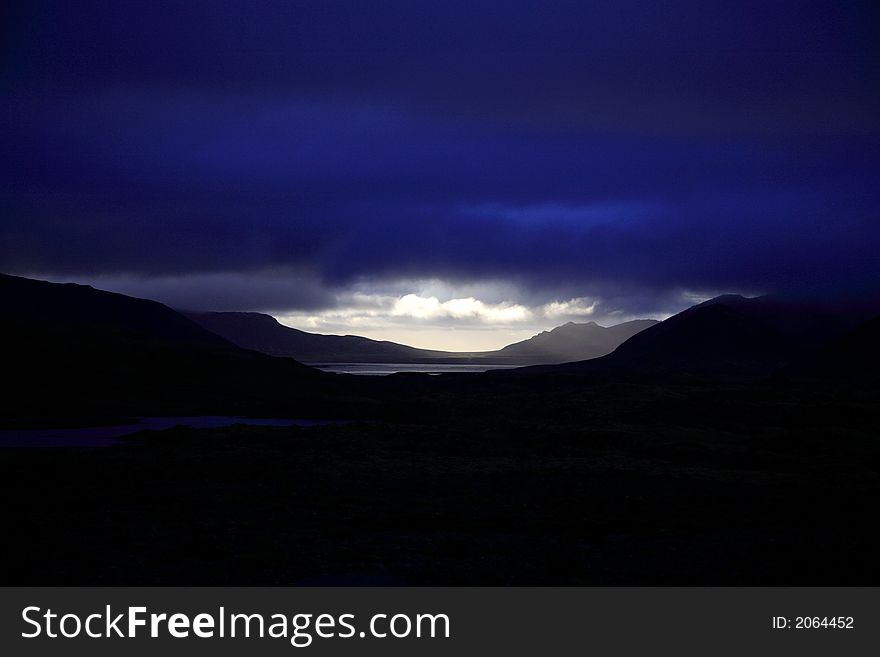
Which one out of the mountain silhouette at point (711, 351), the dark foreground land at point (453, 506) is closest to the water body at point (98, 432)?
the dark foreground land at point (453, 506)

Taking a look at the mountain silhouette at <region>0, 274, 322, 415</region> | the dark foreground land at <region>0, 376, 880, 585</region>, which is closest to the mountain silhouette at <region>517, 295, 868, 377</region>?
the mountain silhouette at <region>0, 274, 322, 415</region>

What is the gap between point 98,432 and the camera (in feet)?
174

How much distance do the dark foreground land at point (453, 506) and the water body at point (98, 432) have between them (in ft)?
18.0

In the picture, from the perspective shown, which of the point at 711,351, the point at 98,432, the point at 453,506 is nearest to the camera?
the point at 453,506

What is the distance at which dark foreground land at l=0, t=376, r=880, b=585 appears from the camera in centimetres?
1706

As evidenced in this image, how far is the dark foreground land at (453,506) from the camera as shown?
17.1 meters

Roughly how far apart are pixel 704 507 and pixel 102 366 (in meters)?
81.9

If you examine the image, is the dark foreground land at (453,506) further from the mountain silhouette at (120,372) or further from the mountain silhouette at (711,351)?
the mountain silhouette at (711,351)

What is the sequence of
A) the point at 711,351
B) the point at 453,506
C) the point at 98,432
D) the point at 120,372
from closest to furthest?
the point at 453,506 → the point at 98,432 → the point at 120,372 → the point at 711,351

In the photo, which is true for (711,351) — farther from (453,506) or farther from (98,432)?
(453,506)

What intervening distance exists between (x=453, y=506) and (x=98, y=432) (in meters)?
36.7

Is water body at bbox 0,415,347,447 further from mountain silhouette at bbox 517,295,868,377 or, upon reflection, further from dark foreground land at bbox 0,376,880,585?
mountain silhouette at bbox 517,295,868,377

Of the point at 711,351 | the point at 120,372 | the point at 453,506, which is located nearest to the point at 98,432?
the point at 453,506
